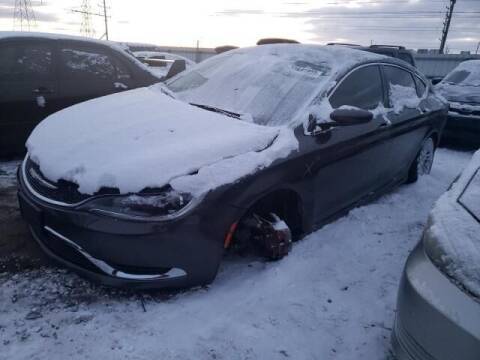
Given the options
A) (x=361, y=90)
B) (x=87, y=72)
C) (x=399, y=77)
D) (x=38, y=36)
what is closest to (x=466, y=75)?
(x=399, y=77)

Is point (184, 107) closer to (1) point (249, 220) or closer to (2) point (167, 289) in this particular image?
(1) point (249, 220)

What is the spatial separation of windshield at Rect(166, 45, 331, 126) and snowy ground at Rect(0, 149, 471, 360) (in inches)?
44.8

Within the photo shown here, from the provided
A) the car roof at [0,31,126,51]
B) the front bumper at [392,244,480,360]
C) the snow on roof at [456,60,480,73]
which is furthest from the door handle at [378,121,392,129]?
the snow on roof at [456,60,480,73]

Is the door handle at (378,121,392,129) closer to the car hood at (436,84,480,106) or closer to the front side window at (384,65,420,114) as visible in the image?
the front side window at (384,65,420,114)

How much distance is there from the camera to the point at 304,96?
317 centimetres

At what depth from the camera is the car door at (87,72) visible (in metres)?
4.93

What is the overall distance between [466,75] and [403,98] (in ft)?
15.1

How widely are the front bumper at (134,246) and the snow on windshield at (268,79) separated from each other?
107 centimetres

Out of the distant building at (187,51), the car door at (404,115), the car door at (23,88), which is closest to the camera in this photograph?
the car door at (404,115)

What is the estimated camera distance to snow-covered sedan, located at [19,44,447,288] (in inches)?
91.0

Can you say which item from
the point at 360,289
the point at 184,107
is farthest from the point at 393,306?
the point at 184,107

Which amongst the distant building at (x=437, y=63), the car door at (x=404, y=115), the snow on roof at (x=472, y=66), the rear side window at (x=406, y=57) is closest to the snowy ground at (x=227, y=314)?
the car door at (x=404, y=115)

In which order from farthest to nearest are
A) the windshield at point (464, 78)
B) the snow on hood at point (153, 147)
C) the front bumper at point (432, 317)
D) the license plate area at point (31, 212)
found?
the windshield at point (464, 78) → the license plate area at point (31, 212) → the snow on hood at point (153, 147) → the front bumper at point (432, 317)

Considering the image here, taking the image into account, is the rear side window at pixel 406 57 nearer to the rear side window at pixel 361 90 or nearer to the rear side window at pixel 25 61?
the rear side window at pixel 361 90
